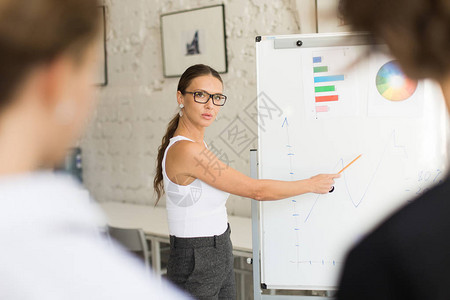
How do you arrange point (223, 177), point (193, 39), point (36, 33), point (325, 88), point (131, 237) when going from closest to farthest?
point (36, 33)
point (223, 177)
point (325, 88)
point (131, 237)
point (193, 39)

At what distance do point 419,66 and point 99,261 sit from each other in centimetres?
38

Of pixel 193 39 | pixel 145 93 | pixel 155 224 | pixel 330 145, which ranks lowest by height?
pixel 155 224

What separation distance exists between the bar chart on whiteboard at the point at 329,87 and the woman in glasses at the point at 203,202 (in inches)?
10.1

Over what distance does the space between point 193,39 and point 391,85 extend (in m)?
1.64

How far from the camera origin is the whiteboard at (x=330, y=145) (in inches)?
63.7

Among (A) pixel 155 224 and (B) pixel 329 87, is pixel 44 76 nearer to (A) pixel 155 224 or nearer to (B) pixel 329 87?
(B) pixel 329 87

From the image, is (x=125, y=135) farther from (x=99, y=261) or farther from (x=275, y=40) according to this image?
(x=99, y=261)

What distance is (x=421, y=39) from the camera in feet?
1.46

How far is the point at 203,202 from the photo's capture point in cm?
162

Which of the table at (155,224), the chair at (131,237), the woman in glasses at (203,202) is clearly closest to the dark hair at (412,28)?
the woman in glasses at (203,202)

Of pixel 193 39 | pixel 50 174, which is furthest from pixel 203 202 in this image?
pixel 193 39

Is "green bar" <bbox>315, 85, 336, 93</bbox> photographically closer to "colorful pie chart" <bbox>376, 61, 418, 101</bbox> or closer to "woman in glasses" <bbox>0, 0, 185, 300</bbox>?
"colorful pie chart" <bbox>376, 61, 418, 101</bbox>

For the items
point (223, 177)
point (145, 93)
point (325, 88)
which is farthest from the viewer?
point (145, 93)

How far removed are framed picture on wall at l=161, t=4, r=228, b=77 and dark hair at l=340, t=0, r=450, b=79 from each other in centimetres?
235
